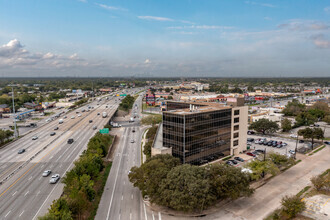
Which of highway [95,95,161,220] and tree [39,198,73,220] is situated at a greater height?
tree [39,198,73,220]

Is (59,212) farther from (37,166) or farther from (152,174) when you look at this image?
(37,166)

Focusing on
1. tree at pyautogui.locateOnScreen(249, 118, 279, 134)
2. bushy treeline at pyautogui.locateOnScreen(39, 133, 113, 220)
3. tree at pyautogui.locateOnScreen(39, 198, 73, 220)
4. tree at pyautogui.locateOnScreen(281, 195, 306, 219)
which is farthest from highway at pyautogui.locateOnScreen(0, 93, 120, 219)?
tree at pyautogui.locateOnScreen(249, 118, 279, 134)

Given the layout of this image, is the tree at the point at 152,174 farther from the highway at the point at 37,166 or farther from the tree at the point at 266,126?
the tree at the point at 266,126

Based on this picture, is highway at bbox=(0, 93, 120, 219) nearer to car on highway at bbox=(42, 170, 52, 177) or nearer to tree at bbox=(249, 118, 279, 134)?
car on highway at bbox=(42, 170, 52, 177)

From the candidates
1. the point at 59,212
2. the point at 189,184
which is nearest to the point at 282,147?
the point at 189,184

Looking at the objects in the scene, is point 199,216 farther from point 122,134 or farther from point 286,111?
point 286,111

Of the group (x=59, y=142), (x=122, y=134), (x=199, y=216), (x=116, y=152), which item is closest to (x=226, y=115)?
(x=199, y=216)

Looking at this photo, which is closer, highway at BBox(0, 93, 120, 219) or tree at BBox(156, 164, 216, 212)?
tree at BBox(156, 164, 216, 212)
